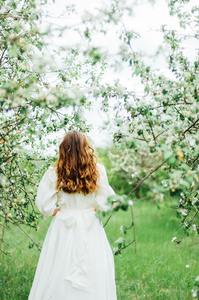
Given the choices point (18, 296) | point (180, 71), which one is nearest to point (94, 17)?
point (180, 71)

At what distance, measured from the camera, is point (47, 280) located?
3.27 m

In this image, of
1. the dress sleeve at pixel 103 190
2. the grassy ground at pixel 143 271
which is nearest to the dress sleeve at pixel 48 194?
the dress sleeve at pixel 103 190

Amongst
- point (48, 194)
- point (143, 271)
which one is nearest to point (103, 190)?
point (48, 194)

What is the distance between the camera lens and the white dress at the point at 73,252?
3.18m

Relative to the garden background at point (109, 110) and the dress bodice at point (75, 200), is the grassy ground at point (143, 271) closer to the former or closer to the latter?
the garden background at point (109, 110)

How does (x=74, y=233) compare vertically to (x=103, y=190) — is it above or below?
below

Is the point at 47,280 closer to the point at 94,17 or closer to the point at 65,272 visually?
the point at 65,272

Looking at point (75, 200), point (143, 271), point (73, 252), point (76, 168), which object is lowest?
point (73, 252)

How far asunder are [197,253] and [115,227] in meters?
3.44

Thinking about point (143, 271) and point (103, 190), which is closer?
point (103, 190)

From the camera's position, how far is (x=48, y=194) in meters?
3.35

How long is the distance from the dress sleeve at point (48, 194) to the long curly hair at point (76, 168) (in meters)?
0.09

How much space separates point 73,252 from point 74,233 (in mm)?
178

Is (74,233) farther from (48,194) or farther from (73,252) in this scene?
(48,194)
